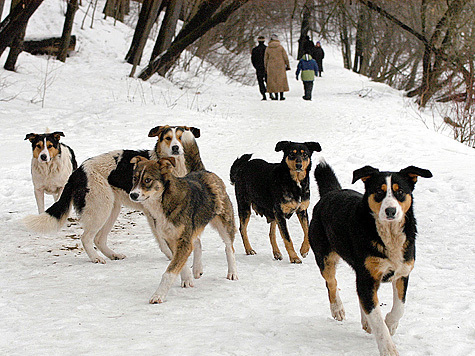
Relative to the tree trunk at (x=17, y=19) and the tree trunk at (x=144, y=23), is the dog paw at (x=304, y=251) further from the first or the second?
the tree trunk at (x=144, y=23)

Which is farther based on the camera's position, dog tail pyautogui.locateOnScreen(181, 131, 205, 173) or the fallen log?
the fallen log

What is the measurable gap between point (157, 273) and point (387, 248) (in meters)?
3.01

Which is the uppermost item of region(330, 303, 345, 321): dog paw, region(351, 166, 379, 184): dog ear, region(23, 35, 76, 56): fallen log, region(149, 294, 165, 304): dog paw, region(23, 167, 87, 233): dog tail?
region(23, 35, 76, 56): fallen log

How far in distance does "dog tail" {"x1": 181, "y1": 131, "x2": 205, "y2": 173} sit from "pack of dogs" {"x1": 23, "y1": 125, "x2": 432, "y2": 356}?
0.5 inches

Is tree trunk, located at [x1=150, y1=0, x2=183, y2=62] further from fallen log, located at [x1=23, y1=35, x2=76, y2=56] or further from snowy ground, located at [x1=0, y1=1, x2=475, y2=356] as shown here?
snowy ground, located at [x1=0, y1=1, x2=475, y2=356]

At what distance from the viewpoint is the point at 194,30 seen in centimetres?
2045

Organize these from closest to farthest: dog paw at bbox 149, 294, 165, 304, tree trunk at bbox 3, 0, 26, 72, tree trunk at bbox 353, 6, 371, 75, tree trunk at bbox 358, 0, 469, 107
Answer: dog paw at bbox 149, 294, 165, 304 → tree trunk at bbox 3, 0, 26, 72 → tree trunk at bbox 358, 0, 469, 107 → tree trunk at bbox 353, 6, 371, 75

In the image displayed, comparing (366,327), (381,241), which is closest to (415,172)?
(381,241)

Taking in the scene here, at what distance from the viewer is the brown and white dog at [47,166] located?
26.4 feet

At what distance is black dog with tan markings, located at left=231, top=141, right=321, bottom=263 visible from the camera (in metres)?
6.71

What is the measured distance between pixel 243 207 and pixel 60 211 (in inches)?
92.2

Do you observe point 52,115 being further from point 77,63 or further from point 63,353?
point 63,353

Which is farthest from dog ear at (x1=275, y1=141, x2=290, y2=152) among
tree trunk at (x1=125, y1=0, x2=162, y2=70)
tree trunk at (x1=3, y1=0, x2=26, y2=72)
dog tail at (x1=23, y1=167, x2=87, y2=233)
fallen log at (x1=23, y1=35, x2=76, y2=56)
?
fallen log at (x1=23, y1=35, x2=76, y2=56)

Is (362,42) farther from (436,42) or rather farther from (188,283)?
(188,283)
